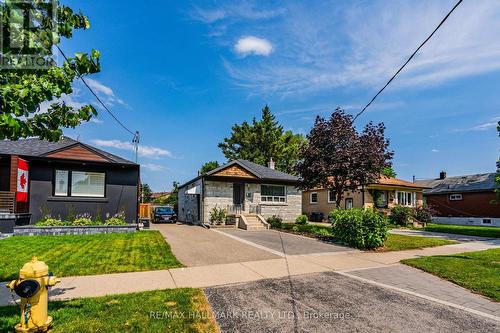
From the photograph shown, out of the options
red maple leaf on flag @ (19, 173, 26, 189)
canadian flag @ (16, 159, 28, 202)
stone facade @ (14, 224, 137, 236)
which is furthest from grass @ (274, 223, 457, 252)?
red maple leaf on flag @ (19, 173, 26, 189)

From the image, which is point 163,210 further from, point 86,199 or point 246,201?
point 86,199

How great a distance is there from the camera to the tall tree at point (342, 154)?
1656 centimetres

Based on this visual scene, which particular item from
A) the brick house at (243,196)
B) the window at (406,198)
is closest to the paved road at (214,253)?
the brick house at (243,196)

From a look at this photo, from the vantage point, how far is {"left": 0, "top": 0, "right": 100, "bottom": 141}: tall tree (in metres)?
3.63

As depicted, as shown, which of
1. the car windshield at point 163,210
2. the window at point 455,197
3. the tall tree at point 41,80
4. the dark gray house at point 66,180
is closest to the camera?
the tall tree at point 41,80

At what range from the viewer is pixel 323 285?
6.66 meters

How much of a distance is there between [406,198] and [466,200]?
23.6ft

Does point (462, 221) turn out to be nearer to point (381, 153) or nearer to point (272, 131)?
point (381, 153)

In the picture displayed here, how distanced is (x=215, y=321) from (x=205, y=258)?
5031 mm

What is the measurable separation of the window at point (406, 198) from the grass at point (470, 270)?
18.9 metres

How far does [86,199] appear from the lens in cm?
1656

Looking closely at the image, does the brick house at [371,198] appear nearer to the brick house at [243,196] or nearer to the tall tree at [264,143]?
the brick house at [243,196]

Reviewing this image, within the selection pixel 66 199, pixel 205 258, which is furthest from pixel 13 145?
pixel 205 258

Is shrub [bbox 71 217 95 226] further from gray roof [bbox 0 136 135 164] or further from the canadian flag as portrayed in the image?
gray roof [bbox 0 136 135 164]
